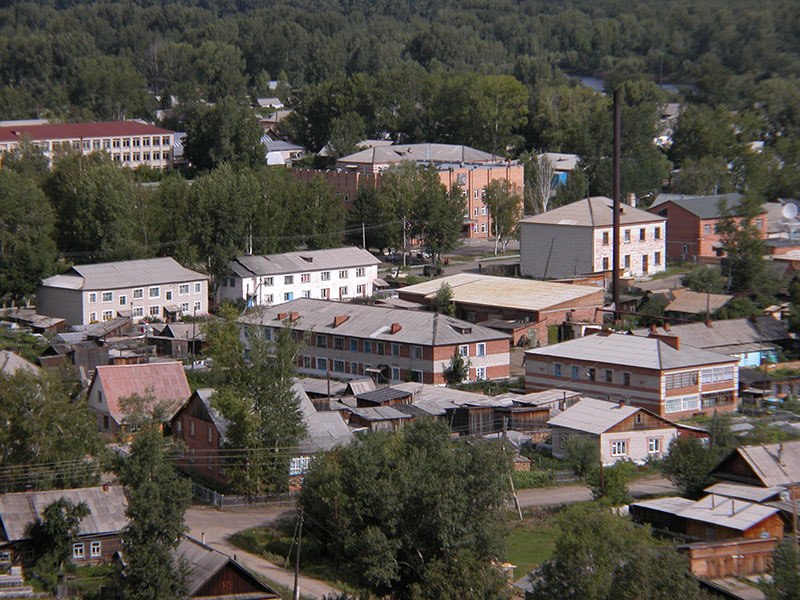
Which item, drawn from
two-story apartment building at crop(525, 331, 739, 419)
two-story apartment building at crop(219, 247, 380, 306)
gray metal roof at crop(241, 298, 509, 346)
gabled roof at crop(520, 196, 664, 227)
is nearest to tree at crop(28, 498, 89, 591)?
gray metal roof at crop(241, 298, 509, 346)

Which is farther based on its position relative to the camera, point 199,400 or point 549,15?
point 549,15

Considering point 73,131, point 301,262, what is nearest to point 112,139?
point 73,131

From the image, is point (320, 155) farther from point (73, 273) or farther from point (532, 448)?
point (532, 448)

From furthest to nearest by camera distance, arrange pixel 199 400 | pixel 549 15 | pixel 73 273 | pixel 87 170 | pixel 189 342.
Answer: pixel 549 15 → pixel 87 170 → pixel 73 273 → pixel 189 342 → pixel 199 400

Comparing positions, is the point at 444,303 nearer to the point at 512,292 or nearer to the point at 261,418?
the point at 512,292

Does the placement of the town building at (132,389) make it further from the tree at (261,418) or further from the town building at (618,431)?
the town building at (618,431)

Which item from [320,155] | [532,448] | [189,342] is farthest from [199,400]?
[320,155]

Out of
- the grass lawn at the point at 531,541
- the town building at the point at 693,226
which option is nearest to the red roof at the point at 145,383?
the grass lawn at the point at 531,541

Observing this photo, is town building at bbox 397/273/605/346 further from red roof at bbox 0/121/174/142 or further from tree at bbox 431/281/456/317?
red roof at bbox 0/121/174/142
